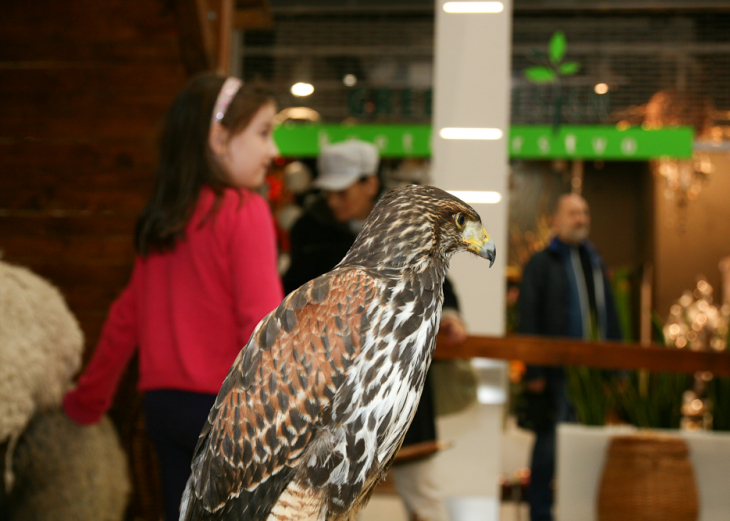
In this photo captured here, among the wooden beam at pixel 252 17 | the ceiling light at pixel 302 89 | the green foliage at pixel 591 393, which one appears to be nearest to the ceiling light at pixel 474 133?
the wooden beam at pixel 252 17

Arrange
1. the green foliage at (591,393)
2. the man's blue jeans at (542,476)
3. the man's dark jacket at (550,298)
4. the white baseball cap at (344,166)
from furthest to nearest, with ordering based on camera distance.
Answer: the man's dark jacket at (550,298)
the man's blue jeans at (542,476)
the green foliage at (591,393)
the white baseball cap at (344,166)

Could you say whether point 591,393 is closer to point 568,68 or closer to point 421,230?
point 421,230

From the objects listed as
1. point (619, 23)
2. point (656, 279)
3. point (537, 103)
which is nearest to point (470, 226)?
point (537, 103)

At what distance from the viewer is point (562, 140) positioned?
16.4 ft

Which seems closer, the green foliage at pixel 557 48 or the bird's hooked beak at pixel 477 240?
the bird's hooked beak at pixel 477 240

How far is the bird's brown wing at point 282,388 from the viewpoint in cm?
60

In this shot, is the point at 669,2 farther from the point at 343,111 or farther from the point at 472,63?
the point at 472,63

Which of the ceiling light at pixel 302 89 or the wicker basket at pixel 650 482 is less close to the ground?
the ceiling light at pixel 302 89

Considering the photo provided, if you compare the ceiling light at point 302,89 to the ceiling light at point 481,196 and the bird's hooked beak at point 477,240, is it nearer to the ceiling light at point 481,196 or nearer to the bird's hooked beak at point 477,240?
the ceiling light at point 481,196

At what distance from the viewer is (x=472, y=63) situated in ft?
8.64

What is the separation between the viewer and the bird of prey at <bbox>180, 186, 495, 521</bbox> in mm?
591

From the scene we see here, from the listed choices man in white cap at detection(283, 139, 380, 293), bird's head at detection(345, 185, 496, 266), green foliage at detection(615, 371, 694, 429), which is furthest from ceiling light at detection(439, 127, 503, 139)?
bird's head at detection(345, 185, 496, 266)

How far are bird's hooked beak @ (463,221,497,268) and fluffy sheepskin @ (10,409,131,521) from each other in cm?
126

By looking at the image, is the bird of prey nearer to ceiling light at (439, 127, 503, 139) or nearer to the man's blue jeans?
ceiling light at (439, 127, 503, 139)
